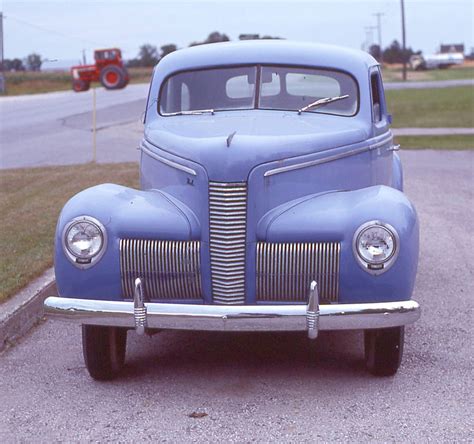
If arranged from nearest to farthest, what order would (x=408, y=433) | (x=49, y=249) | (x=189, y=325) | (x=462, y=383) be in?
(x=408, y=433)
(x=189, y=325)
(x=462, y=383)
(x=49, y=249)

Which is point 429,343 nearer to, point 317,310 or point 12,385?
point 317,310

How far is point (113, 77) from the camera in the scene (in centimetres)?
4175

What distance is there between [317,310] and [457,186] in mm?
9254

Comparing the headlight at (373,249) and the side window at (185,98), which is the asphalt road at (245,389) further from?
the side window at (185,98)

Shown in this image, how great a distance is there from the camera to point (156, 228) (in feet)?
17.6

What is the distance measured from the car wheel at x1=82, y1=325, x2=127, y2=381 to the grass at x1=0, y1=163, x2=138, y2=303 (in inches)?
57.3

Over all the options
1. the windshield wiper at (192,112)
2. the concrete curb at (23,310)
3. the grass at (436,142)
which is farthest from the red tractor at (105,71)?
the windshield wiper at (192,112)

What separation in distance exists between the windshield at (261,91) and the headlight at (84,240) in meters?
1.57

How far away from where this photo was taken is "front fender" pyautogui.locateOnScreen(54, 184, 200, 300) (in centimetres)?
536

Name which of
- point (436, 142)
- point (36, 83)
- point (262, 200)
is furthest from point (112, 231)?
point (36, 83)

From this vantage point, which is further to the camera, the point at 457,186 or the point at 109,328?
the point at 457,186

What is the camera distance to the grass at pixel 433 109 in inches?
1040

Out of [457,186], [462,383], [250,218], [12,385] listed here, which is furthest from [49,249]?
[457,186]

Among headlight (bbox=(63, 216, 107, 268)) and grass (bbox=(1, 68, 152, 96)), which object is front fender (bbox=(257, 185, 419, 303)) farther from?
grass (bbox=(1, 68, 152, 96))
